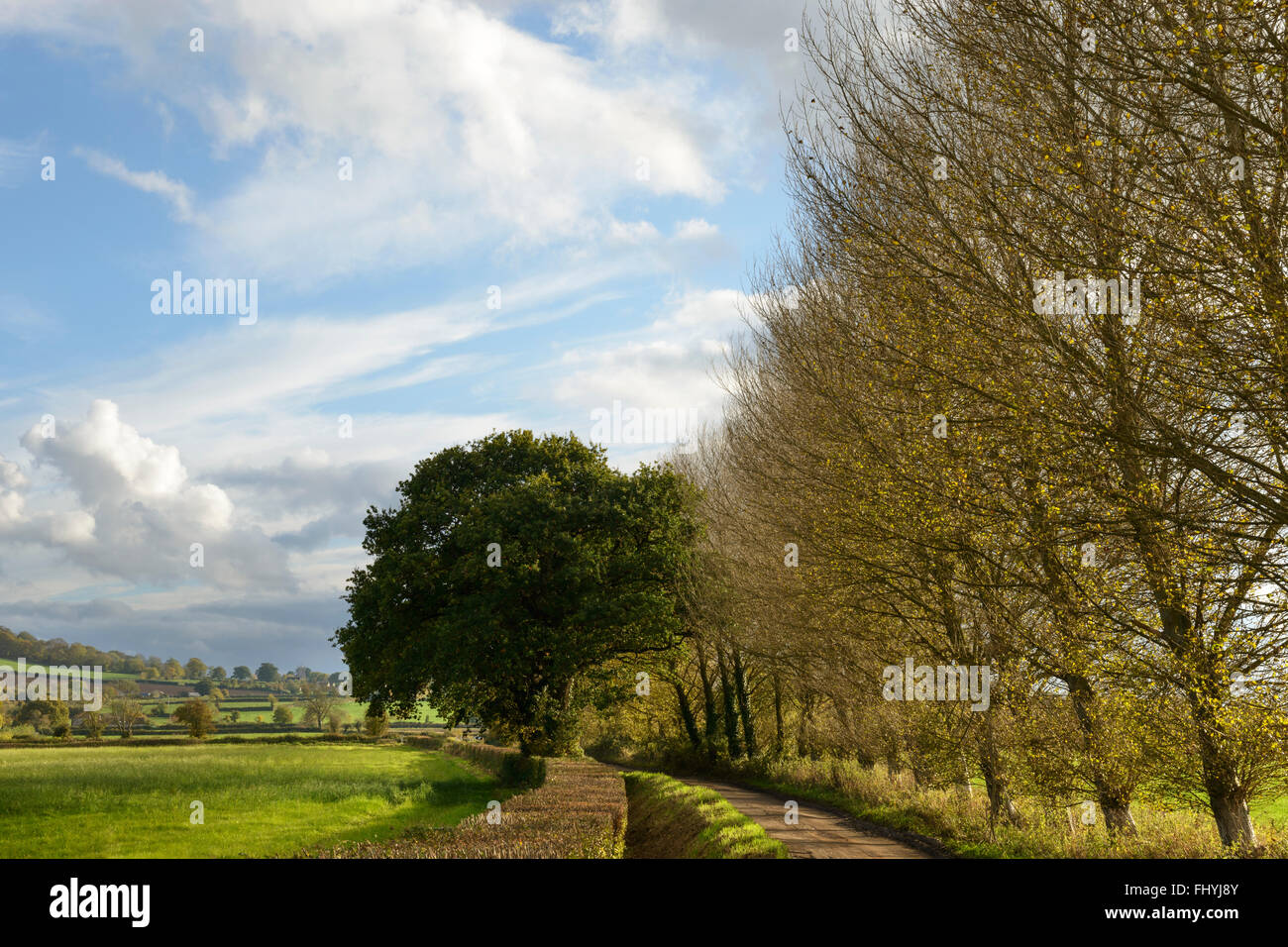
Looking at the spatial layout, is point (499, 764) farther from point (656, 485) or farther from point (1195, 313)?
point (1195, 313)

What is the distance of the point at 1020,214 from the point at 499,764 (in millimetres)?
30793

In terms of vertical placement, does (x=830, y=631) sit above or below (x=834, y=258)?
below

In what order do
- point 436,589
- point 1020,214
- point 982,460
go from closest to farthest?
point 1020,214 < point 982,460 < point 436,589

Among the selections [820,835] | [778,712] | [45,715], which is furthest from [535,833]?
[45,715]

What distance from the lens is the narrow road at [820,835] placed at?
14.2 meters

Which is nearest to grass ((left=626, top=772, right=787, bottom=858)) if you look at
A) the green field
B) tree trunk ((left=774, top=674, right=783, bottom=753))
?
the green field

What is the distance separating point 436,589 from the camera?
3198cm

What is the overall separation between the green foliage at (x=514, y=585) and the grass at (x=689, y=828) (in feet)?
27.3

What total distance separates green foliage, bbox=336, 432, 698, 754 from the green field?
376 cm

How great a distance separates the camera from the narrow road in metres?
14.2

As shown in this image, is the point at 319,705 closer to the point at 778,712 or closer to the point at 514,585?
the point at 778,712

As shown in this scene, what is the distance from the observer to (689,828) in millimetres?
15789

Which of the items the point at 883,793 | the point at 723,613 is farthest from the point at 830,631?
the point at 723,613
